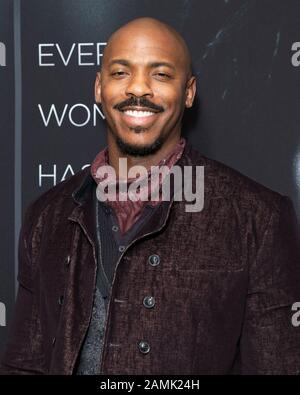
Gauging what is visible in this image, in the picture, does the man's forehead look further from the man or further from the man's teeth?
the man's teeth

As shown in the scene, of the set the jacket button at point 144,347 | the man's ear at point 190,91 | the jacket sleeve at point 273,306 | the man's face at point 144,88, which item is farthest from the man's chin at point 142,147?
the jacket button at point 144,347

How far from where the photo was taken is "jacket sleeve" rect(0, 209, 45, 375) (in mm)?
1637

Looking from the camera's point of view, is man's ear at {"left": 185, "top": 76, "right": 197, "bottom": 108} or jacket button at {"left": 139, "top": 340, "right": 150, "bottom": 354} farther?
man's ear at {"left": 185, "top": 76, "right": 197, "bottom": 108}

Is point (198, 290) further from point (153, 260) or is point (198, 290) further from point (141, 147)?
point (141, 147)

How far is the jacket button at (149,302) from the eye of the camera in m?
1.48

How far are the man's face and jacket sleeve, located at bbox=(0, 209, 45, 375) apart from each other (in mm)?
391

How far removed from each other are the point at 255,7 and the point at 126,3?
343 millimetres

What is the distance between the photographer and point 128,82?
1570mm

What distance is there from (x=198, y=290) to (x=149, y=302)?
0.10 m

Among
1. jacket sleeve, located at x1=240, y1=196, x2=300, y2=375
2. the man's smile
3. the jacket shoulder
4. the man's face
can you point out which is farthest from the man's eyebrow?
jacket sleeve, located at x1=240, y1=196, x2=300, y2=375

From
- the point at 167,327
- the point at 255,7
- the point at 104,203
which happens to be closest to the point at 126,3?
the point at 255,7

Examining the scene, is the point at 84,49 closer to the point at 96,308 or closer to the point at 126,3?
the point at 126,3

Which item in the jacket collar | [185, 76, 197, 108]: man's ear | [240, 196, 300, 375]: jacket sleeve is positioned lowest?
[240, 196, 300, 375]: jacket sleeve

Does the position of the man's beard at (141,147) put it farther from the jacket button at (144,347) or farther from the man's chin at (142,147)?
the jacket button at (144,347)
